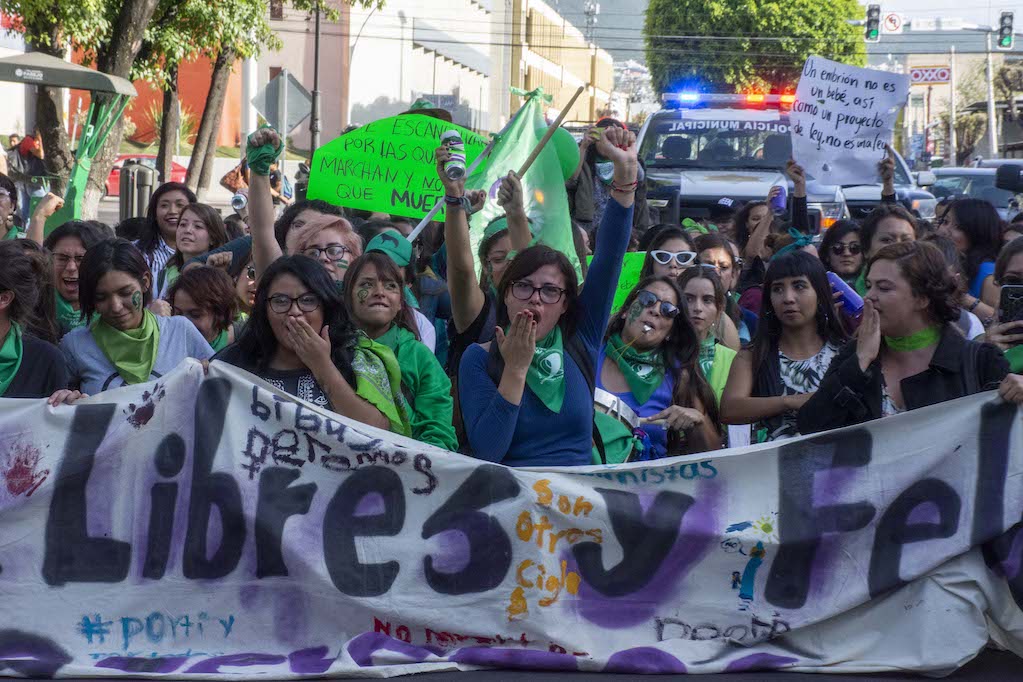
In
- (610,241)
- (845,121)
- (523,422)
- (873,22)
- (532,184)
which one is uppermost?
(873,22)

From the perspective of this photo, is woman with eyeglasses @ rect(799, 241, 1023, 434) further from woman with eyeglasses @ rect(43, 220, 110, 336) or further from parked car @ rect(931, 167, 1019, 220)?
parked car @ rect(931, 167, 1019, 220)

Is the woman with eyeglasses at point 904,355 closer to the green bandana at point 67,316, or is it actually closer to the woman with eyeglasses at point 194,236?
the green bandana at point 67,316

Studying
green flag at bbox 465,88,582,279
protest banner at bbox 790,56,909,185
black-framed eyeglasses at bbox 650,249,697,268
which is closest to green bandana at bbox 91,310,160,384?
green flag at bbox 465,88,582,279

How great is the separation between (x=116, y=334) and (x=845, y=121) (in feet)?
18.9

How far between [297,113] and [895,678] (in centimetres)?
1244

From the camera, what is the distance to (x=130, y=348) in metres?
5.42

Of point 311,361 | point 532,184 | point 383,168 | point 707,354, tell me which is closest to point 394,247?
point 311,361

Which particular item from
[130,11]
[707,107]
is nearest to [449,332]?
[707,107]

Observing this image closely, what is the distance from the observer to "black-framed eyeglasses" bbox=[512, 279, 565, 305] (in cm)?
495

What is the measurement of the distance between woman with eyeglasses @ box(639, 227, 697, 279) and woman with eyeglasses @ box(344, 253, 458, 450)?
173 centimetres

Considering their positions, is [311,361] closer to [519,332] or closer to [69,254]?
[519,332]

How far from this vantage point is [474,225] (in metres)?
7.57

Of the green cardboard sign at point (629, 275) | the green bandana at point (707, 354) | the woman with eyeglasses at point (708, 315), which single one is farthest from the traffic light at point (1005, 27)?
the green bandana at point (707, 354)

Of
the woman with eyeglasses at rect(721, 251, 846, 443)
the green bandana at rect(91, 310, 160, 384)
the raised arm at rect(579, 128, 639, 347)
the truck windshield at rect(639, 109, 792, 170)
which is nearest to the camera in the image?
the raised arm at rect(579, 128, 639, 347)
